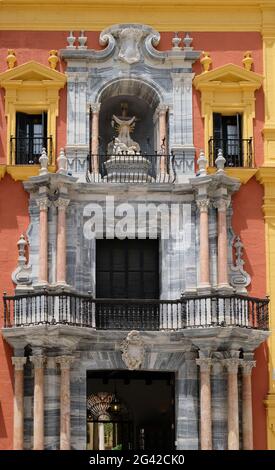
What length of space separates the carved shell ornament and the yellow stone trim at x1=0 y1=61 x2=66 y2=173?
183 inches

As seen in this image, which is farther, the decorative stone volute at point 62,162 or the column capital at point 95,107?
the column capital at point 95,107

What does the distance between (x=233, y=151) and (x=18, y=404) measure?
7786mm

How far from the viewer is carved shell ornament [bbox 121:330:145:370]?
24.4 m

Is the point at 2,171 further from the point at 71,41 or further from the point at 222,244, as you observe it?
the point at 222,244

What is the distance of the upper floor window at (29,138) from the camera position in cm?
2572

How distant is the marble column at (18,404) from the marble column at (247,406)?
16.0 feet

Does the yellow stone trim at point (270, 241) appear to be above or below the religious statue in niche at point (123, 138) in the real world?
below

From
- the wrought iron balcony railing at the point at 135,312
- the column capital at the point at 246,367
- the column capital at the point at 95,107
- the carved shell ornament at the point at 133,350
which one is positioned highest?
the column capital at the point at 95,107

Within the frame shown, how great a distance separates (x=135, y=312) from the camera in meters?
24.8

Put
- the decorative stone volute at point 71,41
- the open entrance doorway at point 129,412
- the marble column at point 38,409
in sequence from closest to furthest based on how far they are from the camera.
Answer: the marble column at point 38,409
the decorative stone volute at point 71,41
the open entrance doorway at point 129,412

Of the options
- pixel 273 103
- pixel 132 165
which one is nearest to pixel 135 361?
pixel 132 165

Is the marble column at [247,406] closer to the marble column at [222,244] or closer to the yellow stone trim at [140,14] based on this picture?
the marble column at [222,244]

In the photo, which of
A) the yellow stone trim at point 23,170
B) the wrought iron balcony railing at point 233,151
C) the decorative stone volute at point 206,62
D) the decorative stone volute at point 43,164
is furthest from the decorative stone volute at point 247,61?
the yellow stone trim at point 23,170

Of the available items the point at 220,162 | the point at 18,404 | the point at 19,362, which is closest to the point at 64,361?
the point at 19,362
